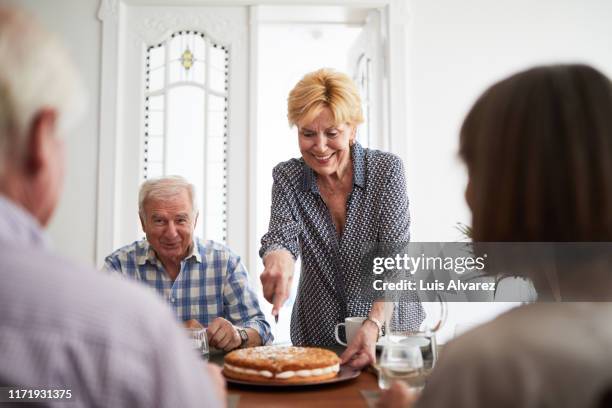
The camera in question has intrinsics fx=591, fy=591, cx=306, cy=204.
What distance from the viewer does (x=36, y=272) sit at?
491 mm

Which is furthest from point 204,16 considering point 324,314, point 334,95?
point 324,314

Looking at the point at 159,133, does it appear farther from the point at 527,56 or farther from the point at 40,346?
the point at 40,346

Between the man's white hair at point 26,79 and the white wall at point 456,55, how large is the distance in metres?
2.73

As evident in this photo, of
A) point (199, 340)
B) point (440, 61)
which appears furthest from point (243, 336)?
point (440, 61)

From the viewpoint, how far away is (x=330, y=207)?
184cm

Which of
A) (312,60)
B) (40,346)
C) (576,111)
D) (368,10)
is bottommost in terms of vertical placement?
(40,346)

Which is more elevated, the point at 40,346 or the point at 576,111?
the point at 576,111

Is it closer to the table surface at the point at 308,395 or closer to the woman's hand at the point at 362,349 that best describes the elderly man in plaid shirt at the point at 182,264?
the woman's hand at the point at 362,349

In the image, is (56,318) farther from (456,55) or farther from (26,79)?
(456,55)

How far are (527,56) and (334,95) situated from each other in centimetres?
199

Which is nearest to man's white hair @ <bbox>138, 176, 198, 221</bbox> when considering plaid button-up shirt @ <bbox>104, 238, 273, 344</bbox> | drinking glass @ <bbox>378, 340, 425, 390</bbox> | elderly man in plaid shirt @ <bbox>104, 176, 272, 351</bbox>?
elderly man in plaid shirt @ <bbox>104, 176, 272, 351</bbox>

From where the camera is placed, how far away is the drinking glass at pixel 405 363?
1043mm

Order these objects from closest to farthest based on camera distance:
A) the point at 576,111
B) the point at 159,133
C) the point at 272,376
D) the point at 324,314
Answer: the point at 576,111, the point at 272,376, the point at 324,314, the point at 159,133

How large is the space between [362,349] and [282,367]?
26cm
